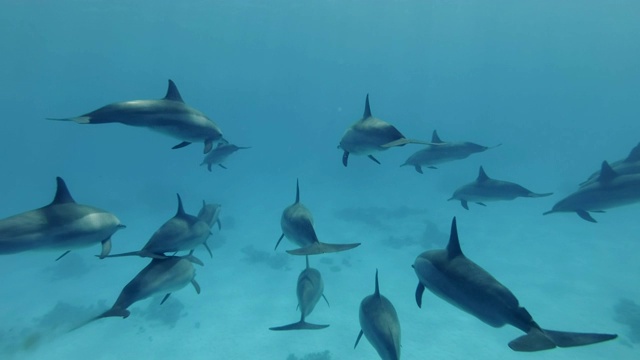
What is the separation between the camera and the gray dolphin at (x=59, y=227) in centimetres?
446

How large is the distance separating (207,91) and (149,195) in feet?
345

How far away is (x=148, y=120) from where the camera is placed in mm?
5500

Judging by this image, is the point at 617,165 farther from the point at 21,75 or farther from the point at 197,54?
the point at 21,75

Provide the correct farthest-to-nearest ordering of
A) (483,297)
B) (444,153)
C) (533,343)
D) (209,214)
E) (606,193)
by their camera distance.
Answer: (444,153) < (209,214) < (606,193) < (483,297) < (533,343)

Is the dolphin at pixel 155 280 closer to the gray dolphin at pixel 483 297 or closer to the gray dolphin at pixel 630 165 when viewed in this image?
the gray dolphin at pixel 483 297

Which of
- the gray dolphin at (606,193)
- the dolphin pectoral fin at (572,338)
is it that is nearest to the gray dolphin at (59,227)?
the dolphin pectoral fin at (572,338)

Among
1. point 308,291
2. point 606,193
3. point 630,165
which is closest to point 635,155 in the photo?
point 630,165

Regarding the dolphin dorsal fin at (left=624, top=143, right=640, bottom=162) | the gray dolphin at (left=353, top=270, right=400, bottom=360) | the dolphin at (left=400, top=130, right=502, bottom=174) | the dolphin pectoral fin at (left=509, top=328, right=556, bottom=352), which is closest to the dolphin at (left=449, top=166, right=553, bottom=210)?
the dolphin at (left=400, top=130, right=502, bottom=174)

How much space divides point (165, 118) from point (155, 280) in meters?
2.52

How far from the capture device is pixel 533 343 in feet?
9.91

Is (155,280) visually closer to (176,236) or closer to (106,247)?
(176,236)

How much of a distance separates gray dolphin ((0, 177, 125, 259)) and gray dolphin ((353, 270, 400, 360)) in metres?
3.91

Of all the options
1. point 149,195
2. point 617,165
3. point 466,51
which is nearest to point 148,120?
point 617,165

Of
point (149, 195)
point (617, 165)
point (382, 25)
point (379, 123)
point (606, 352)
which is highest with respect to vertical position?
point (382, 25)
